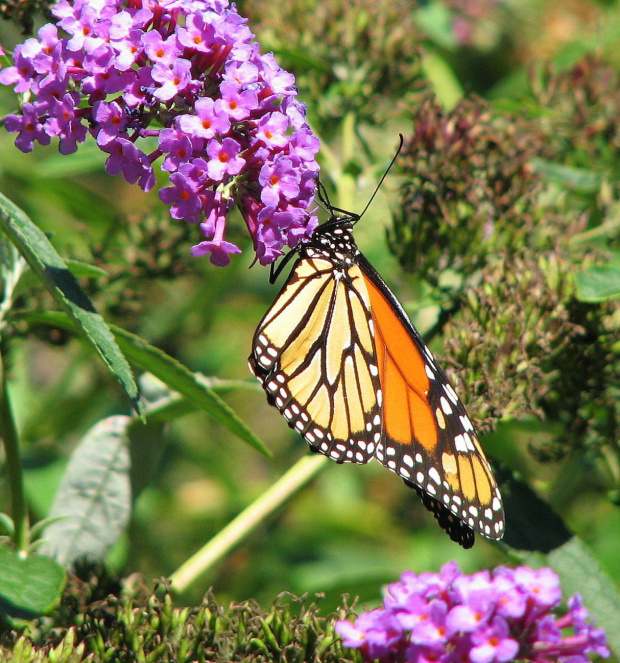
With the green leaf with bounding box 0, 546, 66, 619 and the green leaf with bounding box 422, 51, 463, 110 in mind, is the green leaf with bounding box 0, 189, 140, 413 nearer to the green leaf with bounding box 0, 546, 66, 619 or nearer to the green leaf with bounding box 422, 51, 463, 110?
the green leaf with bounding box 0, 546, 66, 619

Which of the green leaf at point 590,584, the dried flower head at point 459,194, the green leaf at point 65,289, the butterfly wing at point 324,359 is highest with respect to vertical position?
the dried flower head at point 459,194

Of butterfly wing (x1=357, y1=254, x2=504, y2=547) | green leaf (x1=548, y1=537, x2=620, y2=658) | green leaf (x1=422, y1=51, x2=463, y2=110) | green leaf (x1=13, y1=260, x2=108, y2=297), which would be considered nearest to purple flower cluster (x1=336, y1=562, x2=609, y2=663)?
butterfly wing (x1=357, y1=254, x2=504, y2=547)

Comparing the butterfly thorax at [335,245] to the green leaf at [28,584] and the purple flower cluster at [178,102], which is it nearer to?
the purple flower cluster at [178,102]

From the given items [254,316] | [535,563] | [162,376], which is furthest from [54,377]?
[535,563]

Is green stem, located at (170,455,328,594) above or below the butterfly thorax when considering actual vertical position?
below

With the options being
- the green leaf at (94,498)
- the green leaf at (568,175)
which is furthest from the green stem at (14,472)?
the green leaf at (568,175)

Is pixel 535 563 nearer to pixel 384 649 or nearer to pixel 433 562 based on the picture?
pixel 384 649

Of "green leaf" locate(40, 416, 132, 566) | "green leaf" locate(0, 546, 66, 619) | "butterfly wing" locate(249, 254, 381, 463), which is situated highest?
"butterfly wing" locate(249, 254, 381, 463)
